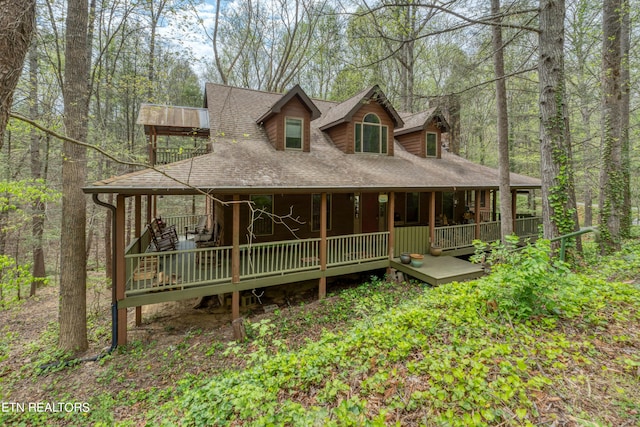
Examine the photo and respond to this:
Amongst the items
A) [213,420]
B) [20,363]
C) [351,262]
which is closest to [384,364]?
[213,420]

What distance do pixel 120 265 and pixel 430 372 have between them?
618 cm

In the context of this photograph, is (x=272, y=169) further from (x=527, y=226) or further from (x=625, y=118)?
(x=625, y=118)

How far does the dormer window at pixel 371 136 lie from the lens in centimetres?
1153

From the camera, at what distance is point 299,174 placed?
8.38 meters

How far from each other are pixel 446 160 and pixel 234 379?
12.7 meters

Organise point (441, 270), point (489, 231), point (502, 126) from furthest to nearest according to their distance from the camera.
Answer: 1. point (489, 231)
2. point (502, 126)
3. point (441, 270)

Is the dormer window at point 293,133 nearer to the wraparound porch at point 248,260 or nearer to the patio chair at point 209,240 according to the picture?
the wraparound porch at point 248,260

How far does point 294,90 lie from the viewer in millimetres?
9984

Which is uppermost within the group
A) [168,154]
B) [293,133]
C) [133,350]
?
[293,133]

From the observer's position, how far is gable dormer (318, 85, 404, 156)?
11.1 metres

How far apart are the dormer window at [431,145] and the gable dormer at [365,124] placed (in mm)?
2048

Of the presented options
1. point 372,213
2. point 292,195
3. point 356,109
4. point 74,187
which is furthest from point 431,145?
point 74,187

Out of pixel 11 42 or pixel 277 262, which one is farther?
pixel 277 262

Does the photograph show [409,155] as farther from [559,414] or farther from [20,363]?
[20,363]
